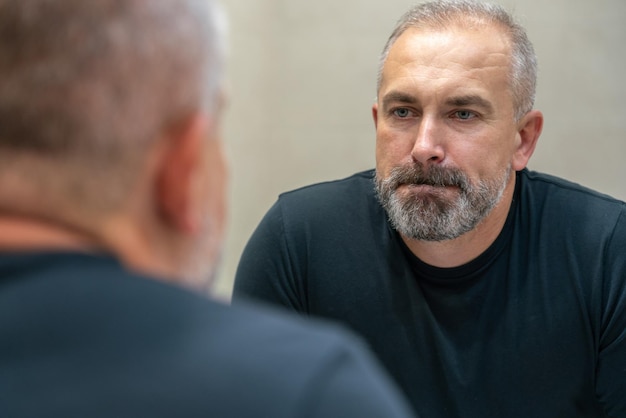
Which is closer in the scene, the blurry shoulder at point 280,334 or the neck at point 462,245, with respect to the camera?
the blurry shoulder at point 280,334

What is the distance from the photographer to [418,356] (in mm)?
1319

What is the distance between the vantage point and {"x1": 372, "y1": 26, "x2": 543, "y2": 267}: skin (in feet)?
4.52

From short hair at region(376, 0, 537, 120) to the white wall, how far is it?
3.47 ft

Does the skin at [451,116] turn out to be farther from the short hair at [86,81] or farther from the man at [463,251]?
the short hair at [86,81]

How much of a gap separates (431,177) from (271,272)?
31cm

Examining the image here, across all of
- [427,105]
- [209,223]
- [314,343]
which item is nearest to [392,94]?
[427,105]

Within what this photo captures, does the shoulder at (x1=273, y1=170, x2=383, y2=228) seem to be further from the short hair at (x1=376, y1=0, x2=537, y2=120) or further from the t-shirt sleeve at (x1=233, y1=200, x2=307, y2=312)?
the short hair at (x1=376, y1=0, x2=537, y2=120)

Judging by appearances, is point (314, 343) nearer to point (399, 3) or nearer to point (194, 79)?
point (194, 79)

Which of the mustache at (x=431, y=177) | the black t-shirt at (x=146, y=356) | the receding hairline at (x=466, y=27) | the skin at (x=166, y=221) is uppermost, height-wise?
the receding hairline at (x=466, y=27)

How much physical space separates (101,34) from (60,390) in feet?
0.71

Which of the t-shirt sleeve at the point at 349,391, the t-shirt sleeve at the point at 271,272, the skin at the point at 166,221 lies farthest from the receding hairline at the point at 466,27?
the t-shirt sleeve at the point at 349,391

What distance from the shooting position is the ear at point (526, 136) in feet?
4.84

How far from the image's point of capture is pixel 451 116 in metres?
1.40

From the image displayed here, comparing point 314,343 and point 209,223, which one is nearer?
point 314,343
